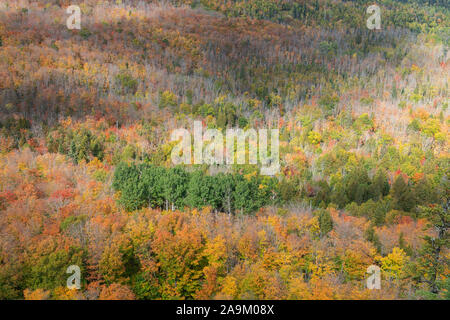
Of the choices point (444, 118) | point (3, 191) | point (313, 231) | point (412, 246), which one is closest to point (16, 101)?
point (3, 191)

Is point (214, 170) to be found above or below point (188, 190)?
below

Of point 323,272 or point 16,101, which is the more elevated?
point 16,101

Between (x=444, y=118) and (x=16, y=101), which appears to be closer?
(x=16, y=101)

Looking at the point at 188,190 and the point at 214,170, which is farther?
the point at 214,170

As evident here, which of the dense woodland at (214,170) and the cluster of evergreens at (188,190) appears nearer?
the dense woodland at (214,170)

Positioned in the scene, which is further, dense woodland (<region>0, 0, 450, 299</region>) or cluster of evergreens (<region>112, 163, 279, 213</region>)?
cluster of evergreens (<region>112, 163, 279, 213</region>)
